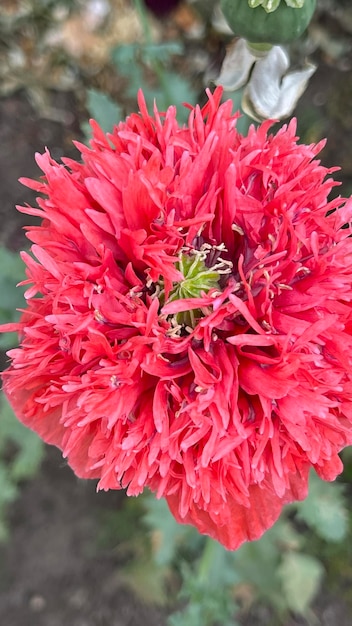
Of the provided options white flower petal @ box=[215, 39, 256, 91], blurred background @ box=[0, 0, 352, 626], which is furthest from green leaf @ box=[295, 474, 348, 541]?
white flower petal @ box=[215, 39, 256, 91]

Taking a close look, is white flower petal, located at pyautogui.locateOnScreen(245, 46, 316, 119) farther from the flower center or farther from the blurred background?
the blurred background

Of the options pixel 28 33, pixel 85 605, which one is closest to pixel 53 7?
pixel 28 33

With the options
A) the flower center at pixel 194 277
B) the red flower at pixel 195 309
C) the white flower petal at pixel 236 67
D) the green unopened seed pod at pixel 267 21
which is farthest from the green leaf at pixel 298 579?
the green unopened seed pod at pixel 267 21

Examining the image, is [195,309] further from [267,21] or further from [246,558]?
[246,558]

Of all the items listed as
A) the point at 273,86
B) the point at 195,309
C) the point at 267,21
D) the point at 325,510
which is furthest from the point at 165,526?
the point at 267,21

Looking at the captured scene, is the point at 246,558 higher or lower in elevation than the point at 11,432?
lower

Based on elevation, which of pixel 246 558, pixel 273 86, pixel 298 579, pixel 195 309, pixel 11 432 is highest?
pixel 273 86

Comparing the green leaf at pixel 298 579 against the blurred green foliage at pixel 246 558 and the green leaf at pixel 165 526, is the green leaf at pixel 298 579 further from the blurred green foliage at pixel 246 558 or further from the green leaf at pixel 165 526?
the green leaf at pixel 165 526
